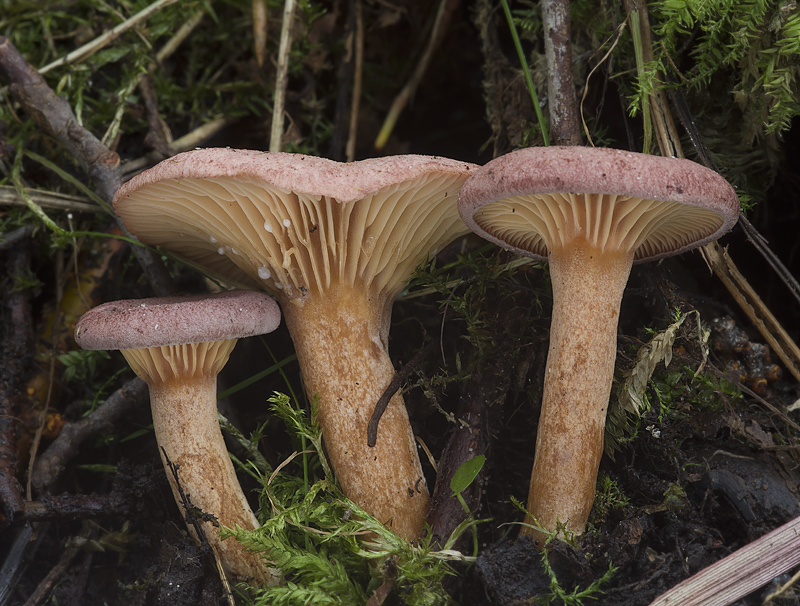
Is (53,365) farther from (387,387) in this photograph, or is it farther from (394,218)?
(394,218)

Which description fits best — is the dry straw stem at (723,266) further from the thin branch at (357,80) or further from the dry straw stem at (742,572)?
the thin branch at (357,80)

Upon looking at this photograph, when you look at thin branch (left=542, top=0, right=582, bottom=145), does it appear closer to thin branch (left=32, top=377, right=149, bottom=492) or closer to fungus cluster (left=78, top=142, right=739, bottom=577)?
fungus cluster (left=78, top=142, right=739, bottom=577)

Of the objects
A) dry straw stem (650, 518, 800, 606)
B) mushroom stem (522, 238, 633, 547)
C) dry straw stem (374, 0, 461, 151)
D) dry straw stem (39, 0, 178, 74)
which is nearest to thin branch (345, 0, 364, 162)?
dry straw stem (374, 0, 461, 151)

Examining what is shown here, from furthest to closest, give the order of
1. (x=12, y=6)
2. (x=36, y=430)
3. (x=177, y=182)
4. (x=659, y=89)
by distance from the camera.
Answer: (x=12, y=6)
(x=36, y=430)
(x=659, y=89)
(x=177, y=182)

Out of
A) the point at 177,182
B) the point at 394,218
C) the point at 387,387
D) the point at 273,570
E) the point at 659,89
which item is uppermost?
the point at 659,89

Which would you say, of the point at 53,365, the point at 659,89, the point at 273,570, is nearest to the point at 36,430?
the point at 53,365

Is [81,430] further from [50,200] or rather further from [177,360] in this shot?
[50,200]
